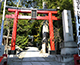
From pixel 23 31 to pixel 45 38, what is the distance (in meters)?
5.07

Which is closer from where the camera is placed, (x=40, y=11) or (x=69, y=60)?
(x=69, y=60)

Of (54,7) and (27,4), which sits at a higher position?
(27,4)

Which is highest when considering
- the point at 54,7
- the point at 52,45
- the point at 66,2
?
the point at 54,7

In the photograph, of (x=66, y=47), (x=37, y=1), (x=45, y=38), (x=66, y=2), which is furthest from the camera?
(x=37, y=1)

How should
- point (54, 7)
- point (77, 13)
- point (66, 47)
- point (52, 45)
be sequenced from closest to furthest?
point (77, 13), point (66, 47), point (52, 45), point (54, 7)

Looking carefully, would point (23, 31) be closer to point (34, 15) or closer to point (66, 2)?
point (34, 15)

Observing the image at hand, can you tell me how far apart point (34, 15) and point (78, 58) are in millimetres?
7460

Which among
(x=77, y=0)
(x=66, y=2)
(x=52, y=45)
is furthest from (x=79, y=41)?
(x=52, y=45)

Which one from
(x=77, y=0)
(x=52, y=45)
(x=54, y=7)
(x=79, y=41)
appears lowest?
(x=52, y=45)

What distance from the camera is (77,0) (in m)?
3.51

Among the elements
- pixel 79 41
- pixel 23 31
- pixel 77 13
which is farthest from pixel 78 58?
pixel 23 31

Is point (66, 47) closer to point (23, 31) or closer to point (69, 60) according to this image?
point (69, 60)

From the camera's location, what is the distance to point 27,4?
21625 millimetres

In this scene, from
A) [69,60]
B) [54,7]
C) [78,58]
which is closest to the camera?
[78,58]
